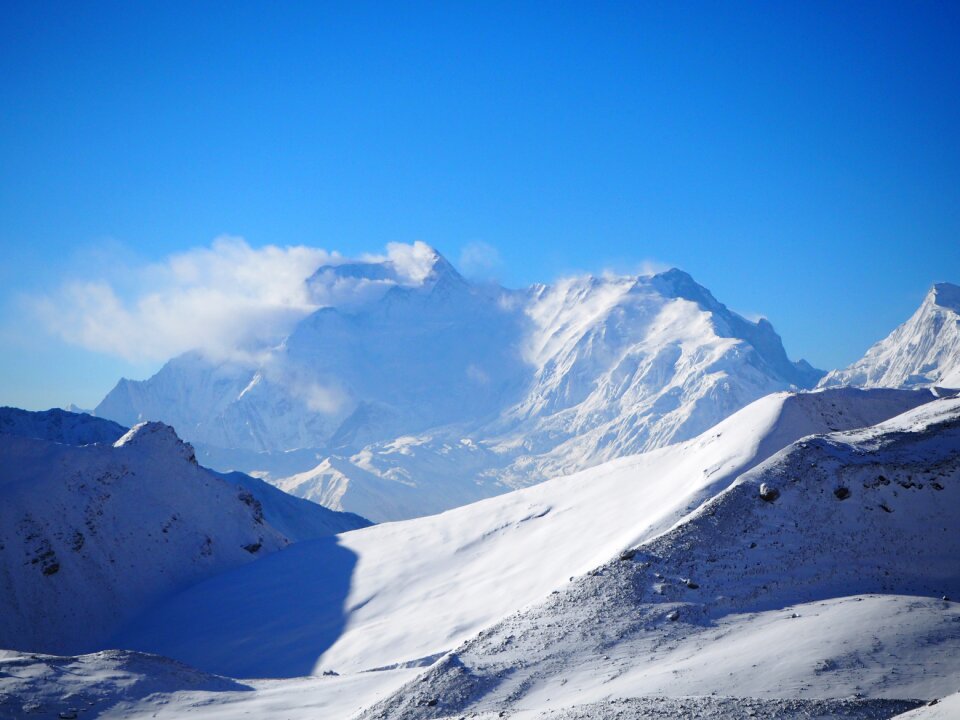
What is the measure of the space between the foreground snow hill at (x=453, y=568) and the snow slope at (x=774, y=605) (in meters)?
8.43

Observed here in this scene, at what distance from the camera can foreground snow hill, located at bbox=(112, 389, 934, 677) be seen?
148 feet

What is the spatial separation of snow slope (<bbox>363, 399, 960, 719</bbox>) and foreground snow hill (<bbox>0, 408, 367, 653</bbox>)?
37.5 m

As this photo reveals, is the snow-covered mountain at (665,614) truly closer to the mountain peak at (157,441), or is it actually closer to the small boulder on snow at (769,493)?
the small boulder on snow at (769,493)

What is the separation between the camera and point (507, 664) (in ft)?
90.8

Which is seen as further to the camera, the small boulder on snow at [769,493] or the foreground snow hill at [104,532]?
the foreground snow hill at [104,532]

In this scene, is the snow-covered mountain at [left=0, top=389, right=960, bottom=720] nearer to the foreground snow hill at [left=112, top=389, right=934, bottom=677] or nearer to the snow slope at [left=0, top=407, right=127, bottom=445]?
the foreground snow hill at [left=112, top=389, right=934, bottom=677]

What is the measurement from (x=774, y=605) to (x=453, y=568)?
27.4 metres

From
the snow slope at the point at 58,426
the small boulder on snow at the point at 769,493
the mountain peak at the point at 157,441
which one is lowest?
the small boulder on snow at the point at 769,493

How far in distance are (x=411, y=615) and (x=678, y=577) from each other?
21.3 meters

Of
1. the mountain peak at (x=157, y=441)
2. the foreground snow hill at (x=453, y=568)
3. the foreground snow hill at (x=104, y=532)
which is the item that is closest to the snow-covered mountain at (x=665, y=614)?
the foreground snow hill at (x=453, y=568)

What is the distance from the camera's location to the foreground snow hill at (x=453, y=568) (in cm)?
4516

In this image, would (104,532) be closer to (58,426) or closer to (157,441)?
(157,441)

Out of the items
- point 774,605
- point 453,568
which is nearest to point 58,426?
point 453,568

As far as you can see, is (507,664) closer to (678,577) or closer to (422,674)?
(422,674)
